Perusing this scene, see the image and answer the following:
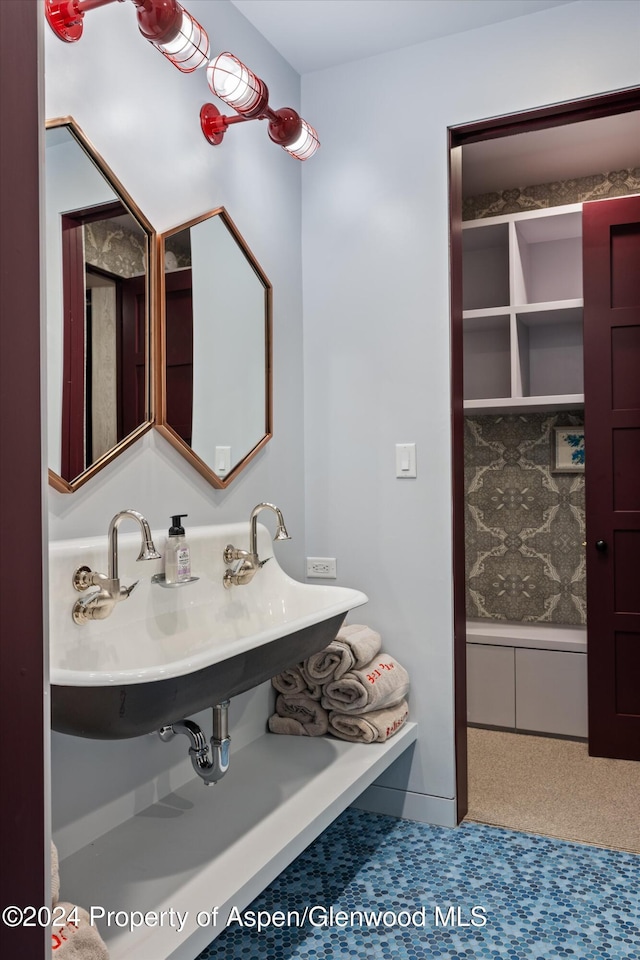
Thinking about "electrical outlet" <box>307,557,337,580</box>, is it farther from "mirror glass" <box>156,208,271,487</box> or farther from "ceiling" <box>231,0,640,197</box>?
"ceiling" <box>231,0,640,197</box>

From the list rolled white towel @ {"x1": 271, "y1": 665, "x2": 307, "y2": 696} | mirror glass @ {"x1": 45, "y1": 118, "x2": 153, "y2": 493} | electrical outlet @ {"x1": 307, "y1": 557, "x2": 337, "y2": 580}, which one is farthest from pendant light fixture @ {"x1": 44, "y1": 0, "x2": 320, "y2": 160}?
rolled white towel @ {"x1": 271, "y1": 665, "x2": 307, "y2": 696}

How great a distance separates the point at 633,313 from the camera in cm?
303

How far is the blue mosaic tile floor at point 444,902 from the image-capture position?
1.77 m

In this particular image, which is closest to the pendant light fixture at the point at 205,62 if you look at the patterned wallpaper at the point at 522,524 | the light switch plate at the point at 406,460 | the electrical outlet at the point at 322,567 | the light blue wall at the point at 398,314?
the light blue wall at the point at 398,314

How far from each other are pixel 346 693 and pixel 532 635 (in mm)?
1394

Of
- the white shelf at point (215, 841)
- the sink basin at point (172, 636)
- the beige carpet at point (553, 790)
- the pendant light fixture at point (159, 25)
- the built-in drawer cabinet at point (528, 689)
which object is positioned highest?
the pendant light fixture at point (159, 25)

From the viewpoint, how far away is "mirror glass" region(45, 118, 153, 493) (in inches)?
64.0

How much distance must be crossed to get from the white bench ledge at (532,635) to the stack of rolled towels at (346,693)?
1.04 meters

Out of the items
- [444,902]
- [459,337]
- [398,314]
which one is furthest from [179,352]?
[444,902]

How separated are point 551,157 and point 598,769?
2.65 metres

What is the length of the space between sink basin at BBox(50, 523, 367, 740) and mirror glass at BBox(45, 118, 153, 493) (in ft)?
0.79

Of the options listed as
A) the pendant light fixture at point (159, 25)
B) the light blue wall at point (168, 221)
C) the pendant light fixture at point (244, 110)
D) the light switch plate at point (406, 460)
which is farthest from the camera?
the light switch plate at point (406, 460)

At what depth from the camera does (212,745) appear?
5.71 ft

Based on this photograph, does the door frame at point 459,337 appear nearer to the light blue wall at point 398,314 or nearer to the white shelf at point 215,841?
the light blue wall at point 398,314
